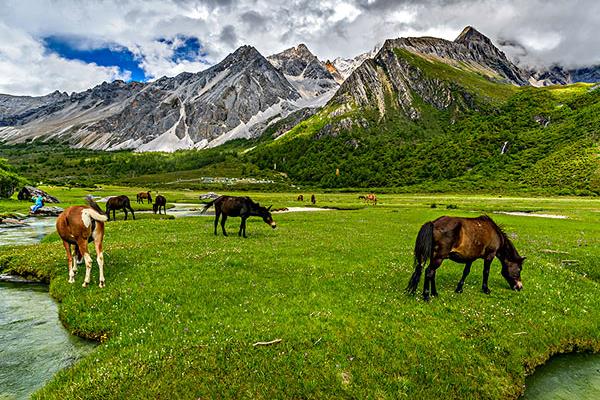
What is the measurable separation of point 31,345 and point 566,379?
1836 cm

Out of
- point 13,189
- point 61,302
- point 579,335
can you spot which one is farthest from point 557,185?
point 13,189

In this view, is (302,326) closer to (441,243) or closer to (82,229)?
(441,243)

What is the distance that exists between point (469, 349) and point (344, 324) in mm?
4172

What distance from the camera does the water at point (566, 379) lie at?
1045cm

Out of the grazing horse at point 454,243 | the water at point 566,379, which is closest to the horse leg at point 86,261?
the grazing horse at point 454,243

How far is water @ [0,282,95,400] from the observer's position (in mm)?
9875

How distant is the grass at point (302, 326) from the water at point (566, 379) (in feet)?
1.19

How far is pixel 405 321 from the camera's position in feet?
41.9

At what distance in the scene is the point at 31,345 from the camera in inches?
470

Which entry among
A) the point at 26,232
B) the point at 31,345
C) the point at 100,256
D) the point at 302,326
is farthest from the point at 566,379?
the point at 26,232

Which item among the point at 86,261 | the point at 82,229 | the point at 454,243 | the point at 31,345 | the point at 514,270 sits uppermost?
the point at 82,229

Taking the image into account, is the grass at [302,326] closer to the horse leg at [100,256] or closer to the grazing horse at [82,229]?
the horse leg at [100,256]

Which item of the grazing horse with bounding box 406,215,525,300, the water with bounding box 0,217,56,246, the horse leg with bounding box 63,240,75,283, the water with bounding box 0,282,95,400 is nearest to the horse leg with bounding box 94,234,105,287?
the horse leg with bounding box 63,240,75,283

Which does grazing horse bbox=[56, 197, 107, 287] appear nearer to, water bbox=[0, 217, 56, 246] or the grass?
the grass
